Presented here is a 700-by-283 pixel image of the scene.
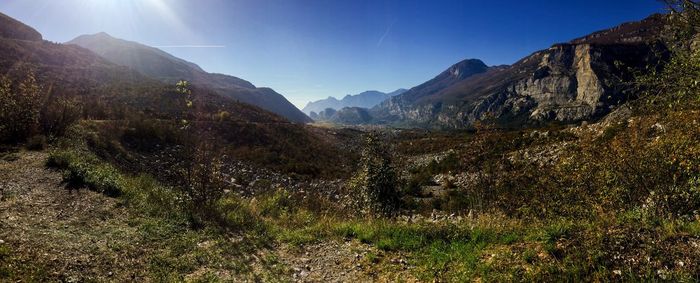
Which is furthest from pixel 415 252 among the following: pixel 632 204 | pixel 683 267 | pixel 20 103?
pixel 20 103

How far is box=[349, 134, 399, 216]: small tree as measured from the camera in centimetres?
1656

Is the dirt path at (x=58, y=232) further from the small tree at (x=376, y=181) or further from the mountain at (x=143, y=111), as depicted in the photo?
the mountain at (x=143, y=111)

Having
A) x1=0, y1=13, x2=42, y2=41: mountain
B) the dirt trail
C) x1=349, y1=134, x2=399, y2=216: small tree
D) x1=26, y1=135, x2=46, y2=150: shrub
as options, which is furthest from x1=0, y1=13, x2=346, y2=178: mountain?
x1=0, y1=13, x2=42, y2=41: mountain

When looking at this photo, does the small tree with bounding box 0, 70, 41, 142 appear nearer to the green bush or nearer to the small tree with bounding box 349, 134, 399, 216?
the green bush

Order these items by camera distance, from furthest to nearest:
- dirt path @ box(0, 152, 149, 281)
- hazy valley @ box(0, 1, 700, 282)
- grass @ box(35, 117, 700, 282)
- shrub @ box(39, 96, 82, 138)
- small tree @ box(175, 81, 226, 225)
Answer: shrub @ box(39, 96, 82, 138), small tree @ box(175, 81, 226, 225), dirt path @ box(0, 152, 149, 281), hazy valley @ box(0, 1, 700, 282), grass @ box(35, 117, 700, 282)

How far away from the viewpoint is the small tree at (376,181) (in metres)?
16.6

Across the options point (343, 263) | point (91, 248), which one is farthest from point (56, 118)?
point (343, 263)

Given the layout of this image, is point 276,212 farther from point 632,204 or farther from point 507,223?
point 632,204

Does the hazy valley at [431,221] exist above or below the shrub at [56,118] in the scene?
below

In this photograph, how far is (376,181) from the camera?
55.2ft

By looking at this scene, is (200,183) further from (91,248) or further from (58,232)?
(91,248)

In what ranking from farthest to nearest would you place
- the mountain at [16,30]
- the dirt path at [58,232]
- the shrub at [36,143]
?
the mountain at [16,30] < the shrub at [36,143] < the dirt path at [58,232]

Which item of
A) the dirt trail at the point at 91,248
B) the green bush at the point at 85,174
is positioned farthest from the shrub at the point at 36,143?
the dirt trail at the point at 91,248

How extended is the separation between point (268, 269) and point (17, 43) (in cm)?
8356
